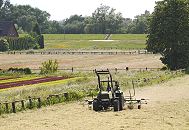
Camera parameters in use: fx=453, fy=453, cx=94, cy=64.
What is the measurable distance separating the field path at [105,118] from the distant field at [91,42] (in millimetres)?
99245

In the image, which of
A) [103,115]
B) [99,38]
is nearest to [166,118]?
[103,115]

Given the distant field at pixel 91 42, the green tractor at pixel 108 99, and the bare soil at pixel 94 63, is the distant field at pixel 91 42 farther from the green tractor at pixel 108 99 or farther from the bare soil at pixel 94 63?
the green tractor at pixel 108 99

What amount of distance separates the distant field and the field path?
99.2m

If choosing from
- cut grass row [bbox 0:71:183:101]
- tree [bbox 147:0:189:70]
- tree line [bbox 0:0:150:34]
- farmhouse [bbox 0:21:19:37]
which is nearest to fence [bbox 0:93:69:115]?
cut grass row [bbox 0:71:183:101]

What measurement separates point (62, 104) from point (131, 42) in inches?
4413

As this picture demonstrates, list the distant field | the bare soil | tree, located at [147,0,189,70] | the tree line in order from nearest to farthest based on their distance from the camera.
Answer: tree, located at [147,0,189,70]
the bare soil
the distant field
the tree line

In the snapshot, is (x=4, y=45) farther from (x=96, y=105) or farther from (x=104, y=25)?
(x=96, y=105)

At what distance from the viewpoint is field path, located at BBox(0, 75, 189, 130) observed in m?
23.8

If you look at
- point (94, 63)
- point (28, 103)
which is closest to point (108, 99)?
point (28, 103)

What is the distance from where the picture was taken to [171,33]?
196 ft

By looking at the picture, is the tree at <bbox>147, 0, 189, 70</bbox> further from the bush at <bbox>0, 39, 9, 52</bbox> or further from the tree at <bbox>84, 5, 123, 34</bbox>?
the tree at <bbox>84, 5, 123, 34</bbox>

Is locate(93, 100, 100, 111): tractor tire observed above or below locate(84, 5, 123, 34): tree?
below

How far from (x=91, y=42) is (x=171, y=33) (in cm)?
8903

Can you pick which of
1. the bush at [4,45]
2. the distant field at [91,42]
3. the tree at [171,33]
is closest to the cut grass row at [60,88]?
the tree at [171,33]
